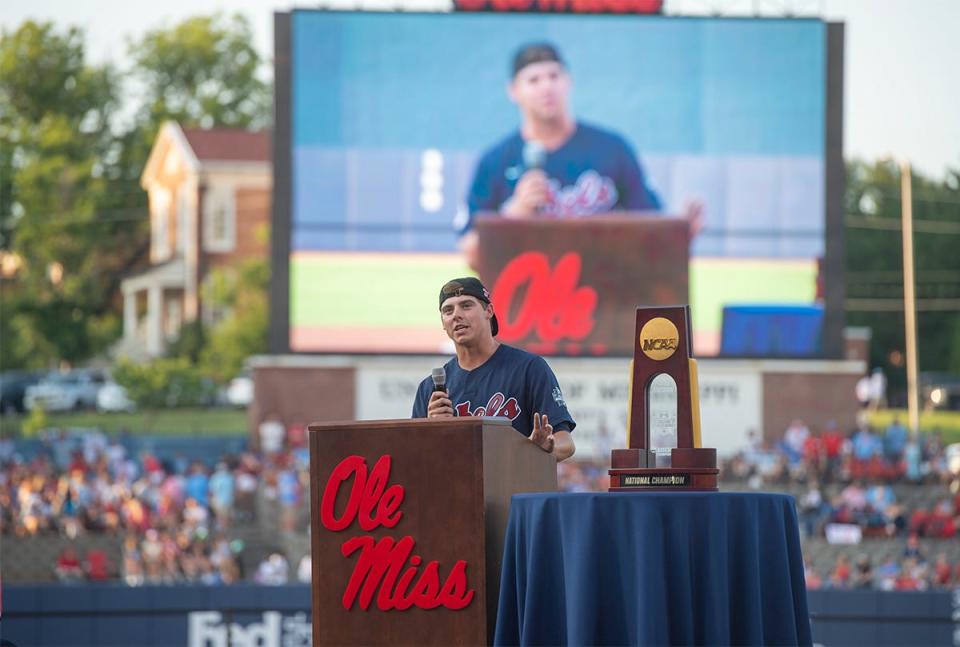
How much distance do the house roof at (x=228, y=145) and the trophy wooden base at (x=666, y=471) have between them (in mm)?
44042

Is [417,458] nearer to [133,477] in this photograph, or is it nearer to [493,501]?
[493,501]

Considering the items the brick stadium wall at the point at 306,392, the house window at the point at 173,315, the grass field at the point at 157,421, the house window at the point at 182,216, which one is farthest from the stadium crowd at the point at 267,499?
the house window at the point at 173,315

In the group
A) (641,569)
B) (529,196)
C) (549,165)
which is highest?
(549,165)

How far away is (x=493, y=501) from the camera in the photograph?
524 centimetres

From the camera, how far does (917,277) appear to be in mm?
57719

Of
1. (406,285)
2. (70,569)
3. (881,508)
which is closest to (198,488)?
(70,569)

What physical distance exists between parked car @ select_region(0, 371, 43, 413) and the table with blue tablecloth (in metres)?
41.0

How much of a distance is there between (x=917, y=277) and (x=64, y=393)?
92.6 feet

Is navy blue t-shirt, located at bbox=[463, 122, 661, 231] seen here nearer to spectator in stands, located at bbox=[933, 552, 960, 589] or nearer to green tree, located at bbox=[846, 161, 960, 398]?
spectator in stands, located at bbox=[933, 552, 960, 589]

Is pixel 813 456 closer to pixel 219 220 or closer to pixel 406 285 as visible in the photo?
pixel 406 285

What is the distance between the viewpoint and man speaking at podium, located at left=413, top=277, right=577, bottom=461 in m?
5.82

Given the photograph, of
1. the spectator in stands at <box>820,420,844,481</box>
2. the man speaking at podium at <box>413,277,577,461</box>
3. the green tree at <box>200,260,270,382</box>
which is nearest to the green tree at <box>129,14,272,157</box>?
the green tree at <box>200,260,270,382</box>

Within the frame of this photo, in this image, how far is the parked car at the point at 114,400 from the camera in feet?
145

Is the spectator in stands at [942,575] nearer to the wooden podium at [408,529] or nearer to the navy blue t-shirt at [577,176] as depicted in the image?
the navy blue t-shirt at [577,176]
